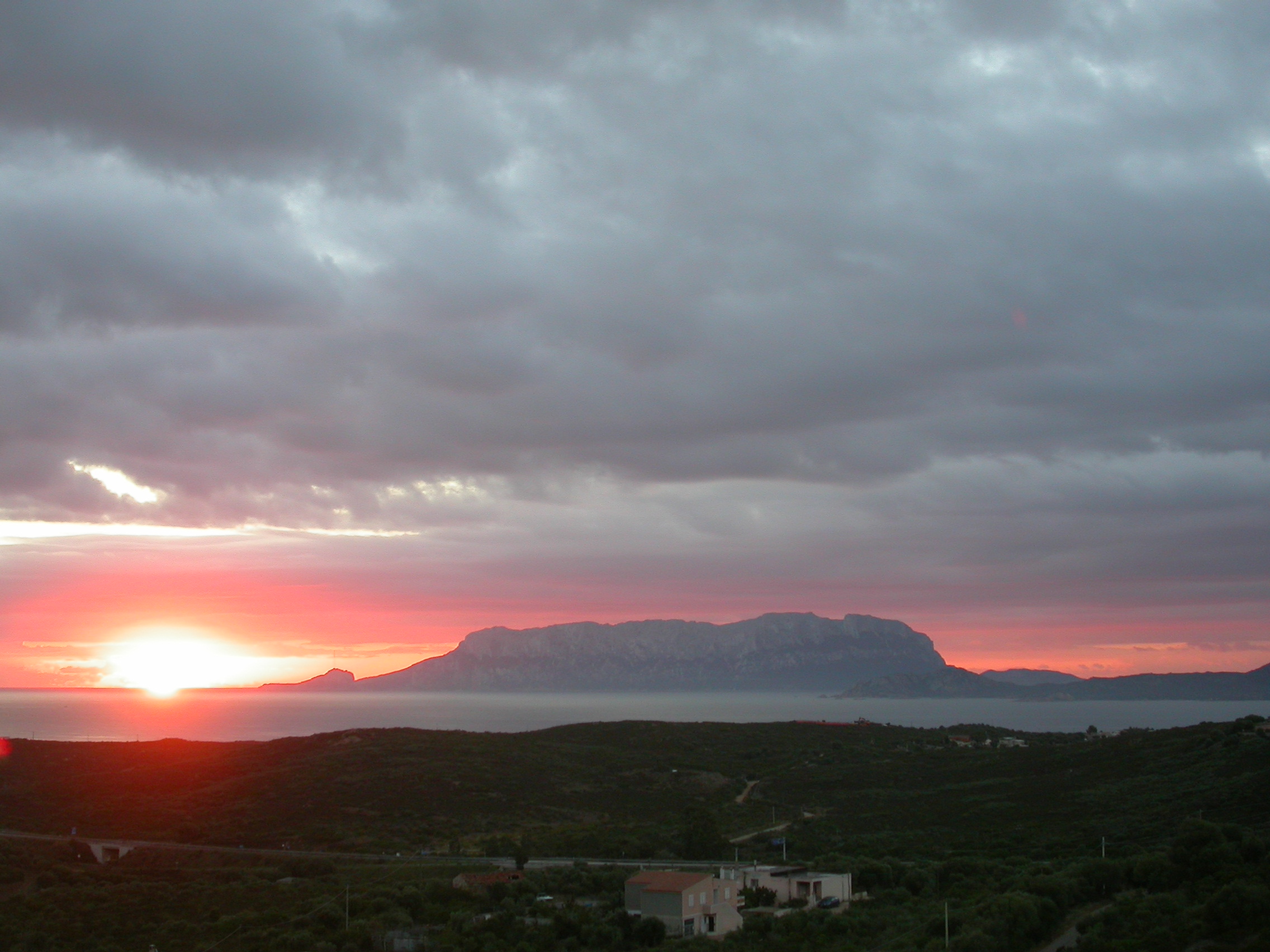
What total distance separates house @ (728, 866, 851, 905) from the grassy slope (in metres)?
9.31

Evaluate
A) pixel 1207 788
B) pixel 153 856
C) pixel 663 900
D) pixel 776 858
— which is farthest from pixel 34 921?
pixel 1207 788

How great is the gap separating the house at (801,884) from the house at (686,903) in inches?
100

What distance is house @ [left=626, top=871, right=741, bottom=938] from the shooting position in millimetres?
29266

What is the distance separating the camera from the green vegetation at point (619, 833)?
27.6 m

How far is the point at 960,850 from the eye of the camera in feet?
136

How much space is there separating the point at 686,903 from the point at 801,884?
5.51 meters

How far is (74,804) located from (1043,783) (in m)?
57.7

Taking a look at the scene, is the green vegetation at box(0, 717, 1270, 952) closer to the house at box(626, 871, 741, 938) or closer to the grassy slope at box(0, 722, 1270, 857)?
the grassy slope at box(0, 722, 1270, 857)

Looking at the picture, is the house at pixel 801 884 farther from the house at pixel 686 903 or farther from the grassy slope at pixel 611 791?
the grassy slope at pixel 611 791

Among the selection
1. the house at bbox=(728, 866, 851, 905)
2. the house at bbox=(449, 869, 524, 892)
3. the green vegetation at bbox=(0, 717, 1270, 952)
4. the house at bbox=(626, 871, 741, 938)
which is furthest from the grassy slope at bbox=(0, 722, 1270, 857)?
the house at bbox=(626, 871, 741, 938)

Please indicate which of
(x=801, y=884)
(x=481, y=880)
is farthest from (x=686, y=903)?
(x=481, y=880)

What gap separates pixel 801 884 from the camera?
3303 cm

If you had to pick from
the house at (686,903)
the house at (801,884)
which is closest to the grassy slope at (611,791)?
the house at (801,884)

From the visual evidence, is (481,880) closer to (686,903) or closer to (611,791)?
(686,903)
